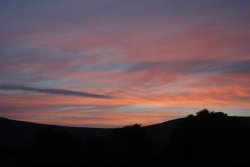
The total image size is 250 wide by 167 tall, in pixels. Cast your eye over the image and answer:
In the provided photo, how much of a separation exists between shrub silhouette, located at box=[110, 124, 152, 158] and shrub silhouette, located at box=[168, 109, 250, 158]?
10.8 ft

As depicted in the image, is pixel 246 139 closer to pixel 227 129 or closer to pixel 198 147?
pixel 227 129

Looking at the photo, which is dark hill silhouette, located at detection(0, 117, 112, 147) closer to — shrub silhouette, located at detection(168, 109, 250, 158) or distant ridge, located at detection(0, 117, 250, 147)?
distant ridge, located at detection(0, 117, 250, 147)

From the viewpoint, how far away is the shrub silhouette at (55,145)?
171 feet

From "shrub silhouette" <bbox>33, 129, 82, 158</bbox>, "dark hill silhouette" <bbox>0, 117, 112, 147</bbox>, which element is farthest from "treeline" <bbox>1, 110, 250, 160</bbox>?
"dark hill silhouette" <bbox>0, 117, 112, 147</bbox>

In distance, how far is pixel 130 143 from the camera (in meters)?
52.2

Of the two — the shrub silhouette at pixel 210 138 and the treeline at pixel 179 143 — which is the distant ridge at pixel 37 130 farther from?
the shrub silhouette at pixel 210 138

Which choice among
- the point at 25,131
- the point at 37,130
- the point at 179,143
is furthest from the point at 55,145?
the point at 25,131

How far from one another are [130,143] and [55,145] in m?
9.60

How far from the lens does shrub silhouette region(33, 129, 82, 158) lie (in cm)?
5223

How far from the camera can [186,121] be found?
180ft

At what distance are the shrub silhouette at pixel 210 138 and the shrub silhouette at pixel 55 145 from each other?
12478mm

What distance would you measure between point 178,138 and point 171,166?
2392cm

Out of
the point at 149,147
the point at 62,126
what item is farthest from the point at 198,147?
the point at 62,126

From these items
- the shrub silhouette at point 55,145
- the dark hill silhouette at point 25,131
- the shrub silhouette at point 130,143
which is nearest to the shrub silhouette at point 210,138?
the shrub silhouette at point 130,143
